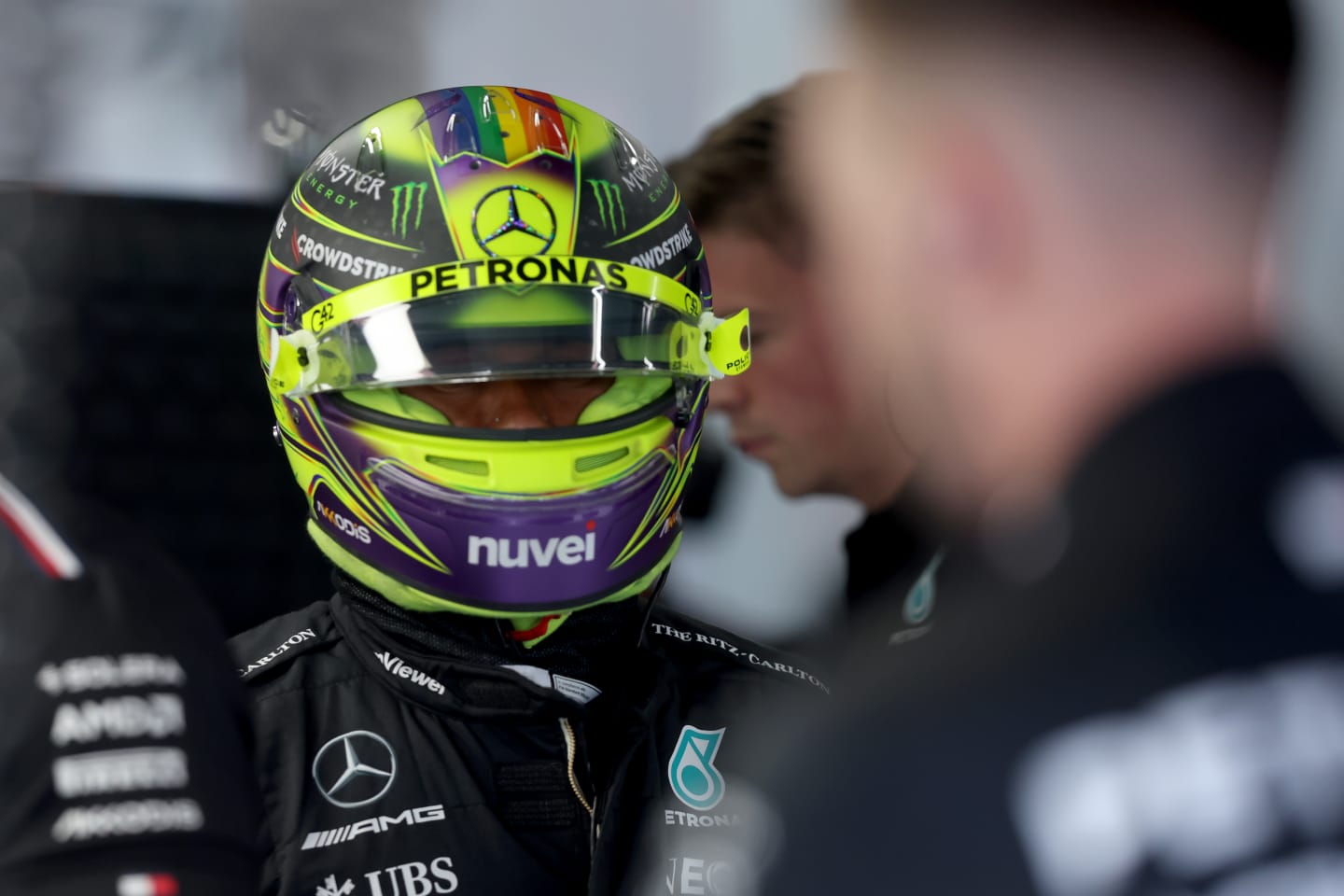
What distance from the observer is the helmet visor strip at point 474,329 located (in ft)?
4.91

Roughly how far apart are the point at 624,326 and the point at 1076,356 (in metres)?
0.90

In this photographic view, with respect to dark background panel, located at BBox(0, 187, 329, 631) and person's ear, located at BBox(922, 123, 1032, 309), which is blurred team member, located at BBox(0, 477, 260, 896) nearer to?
person's ear, located at BBox(922, 123, 1032, 309)

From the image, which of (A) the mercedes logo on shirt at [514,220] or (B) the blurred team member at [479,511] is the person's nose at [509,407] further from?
(A) the mercedes logo on shirt at [514,220]

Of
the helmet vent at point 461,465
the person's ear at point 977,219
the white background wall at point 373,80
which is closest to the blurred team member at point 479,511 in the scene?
the helmet vent at point 461,465

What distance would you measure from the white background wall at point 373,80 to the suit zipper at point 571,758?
1.29m

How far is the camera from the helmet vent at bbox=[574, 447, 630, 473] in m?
1.55

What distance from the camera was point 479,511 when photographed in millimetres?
1518

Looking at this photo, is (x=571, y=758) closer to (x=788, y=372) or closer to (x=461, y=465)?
(x=461, y=465)

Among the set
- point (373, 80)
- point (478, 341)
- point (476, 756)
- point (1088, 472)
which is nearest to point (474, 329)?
point (478, 341)

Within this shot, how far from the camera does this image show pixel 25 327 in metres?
2.55

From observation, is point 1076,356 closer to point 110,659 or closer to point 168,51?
point 110,659

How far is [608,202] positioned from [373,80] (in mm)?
1146

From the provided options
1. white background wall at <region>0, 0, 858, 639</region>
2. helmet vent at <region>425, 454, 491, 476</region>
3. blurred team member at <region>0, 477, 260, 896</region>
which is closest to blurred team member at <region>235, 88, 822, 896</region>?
helmet vent at <region>425, 454, 491, 476</region>

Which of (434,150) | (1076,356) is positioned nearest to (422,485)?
(434,150)
